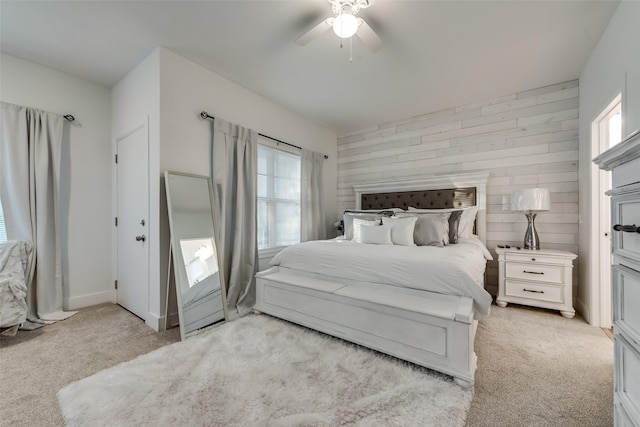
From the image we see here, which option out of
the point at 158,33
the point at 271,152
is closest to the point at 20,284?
the point at 158,33

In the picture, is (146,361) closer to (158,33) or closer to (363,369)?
(363,369)

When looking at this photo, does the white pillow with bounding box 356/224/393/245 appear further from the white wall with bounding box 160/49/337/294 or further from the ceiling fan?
the ceiling fan

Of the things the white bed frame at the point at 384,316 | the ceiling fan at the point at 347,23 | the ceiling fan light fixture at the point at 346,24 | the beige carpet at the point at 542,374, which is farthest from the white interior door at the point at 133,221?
the beige carpet at the point at 542,374

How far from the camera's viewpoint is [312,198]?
4098 mm

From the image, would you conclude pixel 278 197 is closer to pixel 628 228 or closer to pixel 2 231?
pixel 2 231

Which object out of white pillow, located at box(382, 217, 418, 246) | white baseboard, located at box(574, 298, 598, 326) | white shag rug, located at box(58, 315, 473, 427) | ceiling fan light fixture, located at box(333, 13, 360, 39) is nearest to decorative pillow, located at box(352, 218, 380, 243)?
white pillow, located at box(382, 217, 418, 246)

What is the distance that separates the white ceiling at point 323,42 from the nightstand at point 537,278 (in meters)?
1.98

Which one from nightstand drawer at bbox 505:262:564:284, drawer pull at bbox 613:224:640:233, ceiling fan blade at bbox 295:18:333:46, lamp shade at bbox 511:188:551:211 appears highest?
ceiling fan blade at bbox 295:18:333:46

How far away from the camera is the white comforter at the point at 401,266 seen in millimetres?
Answer: 1857

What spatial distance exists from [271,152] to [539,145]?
334 cm

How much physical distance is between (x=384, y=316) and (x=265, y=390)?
3.02 ft

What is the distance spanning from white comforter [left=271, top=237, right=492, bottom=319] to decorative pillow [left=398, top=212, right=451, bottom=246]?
248 millimetres

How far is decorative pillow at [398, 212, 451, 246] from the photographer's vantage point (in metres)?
2.79

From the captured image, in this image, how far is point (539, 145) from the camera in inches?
123
